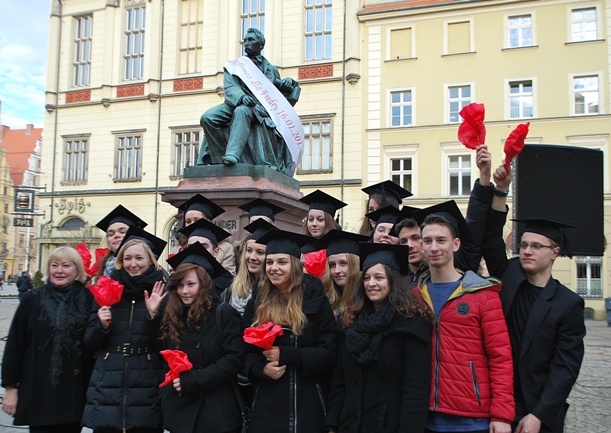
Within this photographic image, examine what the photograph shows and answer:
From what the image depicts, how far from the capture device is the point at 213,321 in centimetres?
383

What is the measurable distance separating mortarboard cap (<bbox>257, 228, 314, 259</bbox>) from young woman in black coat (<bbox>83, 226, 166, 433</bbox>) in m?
0.81

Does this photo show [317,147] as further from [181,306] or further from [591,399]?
[181,306]

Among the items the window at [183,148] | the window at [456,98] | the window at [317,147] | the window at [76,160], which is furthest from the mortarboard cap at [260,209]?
the window at [76,160]

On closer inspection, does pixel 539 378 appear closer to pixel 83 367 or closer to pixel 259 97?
pixel 83 367

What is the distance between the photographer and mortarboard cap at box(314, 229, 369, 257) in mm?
4590

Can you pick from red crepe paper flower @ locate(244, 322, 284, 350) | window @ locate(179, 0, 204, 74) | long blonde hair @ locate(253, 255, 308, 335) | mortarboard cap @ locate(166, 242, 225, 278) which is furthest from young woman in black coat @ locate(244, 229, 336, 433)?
window @ locate(179, 0, 204, 74)

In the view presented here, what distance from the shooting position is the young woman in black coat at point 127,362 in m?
3.81

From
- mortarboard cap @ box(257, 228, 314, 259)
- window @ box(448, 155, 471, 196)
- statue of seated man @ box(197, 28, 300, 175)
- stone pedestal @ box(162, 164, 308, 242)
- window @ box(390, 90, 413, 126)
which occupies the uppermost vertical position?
window @ box(390, 90, 413, 126)

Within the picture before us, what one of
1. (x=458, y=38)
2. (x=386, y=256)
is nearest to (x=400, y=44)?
(x=458, y=38)

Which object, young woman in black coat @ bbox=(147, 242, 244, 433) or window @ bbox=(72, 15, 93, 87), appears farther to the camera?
window @ bbox=(72, 15, 93, 87)

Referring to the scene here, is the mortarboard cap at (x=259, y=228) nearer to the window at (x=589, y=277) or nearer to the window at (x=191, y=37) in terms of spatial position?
the window at (x=589, y=277)

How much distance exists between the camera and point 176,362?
3.62m

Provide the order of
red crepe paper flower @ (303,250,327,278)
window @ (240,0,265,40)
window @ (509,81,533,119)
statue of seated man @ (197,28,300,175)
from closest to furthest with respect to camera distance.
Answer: red crepe paper flower @ (303,250,327,278)
statue of seated man @ (197,28,300,175)
window @ (509,81,533,119)
window @ (240,0,265,40)

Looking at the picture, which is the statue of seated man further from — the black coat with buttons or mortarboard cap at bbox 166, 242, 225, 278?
the black coat with buttons
